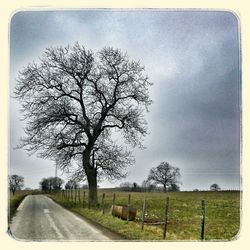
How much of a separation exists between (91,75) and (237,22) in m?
7.28

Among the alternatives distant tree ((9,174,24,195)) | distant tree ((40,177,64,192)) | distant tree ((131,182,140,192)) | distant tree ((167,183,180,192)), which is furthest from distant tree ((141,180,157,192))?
distant tree ((9,174,24,195))

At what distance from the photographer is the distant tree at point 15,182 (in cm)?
1365

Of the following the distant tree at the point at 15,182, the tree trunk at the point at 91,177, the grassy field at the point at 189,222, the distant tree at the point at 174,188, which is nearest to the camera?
the grassy field at the point at 189,222

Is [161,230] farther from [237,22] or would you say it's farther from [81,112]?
[81,112]

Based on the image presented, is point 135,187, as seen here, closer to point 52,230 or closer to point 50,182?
point 50,182

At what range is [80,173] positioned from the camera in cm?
Result: 2058

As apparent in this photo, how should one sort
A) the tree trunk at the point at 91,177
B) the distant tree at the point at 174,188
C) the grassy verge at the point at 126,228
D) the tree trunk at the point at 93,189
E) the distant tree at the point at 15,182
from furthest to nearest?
1. the tree trunk at the point at 93,189
2. the tree trunk at the point at 91,177
3. the distant tree at the point at 174,188
4. the distant tree at the point at 15,182
5. the grassy verge at the point at 126,228

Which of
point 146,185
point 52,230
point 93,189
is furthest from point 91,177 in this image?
point 52,230

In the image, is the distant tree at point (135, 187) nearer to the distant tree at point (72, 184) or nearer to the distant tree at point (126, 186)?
the distant tree at point (126, 186)

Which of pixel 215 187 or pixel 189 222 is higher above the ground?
pixel 215 187

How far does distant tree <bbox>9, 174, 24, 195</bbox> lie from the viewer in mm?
13653

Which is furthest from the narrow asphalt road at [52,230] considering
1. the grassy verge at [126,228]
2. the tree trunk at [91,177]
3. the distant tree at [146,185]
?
the tree trunk at [91,177]

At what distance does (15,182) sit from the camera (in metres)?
14.3

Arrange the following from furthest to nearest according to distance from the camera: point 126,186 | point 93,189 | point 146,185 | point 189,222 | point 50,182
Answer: point 93,189, point 50,182, point 146,185, point 126,186, point 189,222
